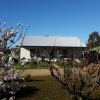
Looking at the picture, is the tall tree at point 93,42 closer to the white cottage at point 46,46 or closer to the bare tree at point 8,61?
the white cottage at point 46,46

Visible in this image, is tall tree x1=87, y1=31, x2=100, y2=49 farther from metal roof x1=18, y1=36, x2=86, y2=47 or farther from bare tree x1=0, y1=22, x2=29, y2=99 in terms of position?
bare tree x1=0, y1=22, x2=29, y2=99

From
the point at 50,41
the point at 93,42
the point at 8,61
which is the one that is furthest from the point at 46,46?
the point at 8,61

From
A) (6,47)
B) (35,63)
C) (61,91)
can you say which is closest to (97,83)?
(6,47)

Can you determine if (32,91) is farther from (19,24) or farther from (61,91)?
(19,24)

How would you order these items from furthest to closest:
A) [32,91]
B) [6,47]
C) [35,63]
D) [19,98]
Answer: [35,63] → [32,91] → [19,98] → [6,47]

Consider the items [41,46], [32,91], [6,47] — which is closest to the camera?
[6,47]

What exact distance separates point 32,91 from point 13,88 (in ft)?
27.3

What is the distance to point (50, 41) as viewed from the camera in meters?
50.6

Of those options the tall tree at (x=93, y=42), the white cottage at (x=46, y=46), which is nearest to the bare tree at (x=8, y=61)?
the tall tree at (x=93, y=42)

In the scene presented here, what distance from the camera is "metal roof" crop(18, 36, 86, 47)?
48906 mm

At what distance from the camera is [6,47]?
638 cm

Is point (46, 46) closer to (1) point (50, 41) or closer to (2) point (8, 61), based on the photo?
(1) point (50, 41)

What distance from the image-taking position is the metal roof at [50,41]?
160 feet

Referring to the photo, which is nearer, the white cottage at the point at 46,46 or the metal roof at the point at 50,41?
the white cottage at the point at 46,46
